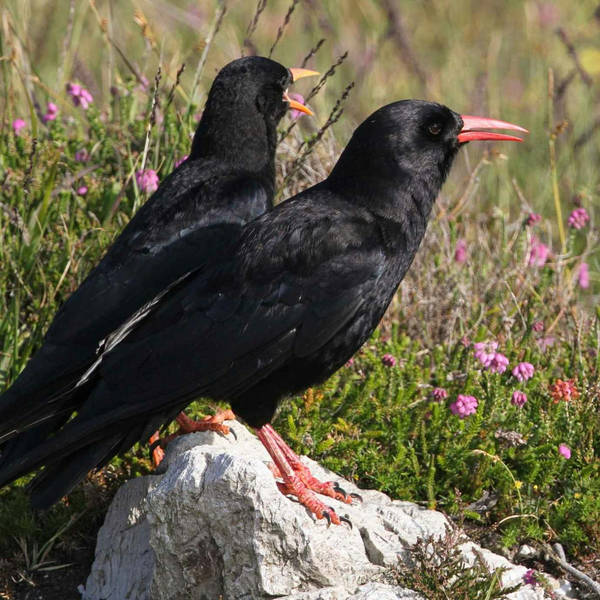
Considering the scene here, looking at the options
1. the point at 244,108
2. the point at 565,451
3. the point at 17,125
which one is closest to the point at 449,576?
the point at 565,451

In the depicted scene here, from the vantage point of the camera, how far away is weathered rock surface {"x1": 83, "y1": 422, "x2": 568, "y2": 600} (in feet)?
10.9

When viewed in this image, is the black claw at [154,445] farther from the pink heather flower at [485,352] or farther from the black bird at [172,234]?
the pink heather flower at [485,352]

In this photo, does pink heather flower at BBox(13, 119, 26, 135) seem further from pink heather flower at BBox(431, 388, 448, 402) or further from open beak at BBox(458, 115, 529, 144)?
pink heather flower at BBox(431, 388, 448, 402)

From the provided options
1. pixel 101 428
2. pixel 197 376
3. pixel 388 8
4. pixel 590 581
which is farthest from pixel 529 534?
pixel 388 8

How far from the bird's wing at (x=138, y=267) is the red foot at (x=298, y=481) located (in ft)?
2.37

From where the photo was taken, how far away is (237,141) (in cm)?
480

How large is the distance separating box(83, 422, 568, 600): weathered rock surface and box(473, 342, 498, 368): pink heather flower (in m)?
0.70

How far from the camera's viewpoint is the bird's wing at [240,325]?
143 inches

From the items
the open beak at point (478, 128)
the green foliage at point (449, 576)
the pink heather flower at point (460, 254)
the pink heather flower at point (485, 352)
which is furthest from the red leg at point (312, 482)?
the pink heather flower at point (460, 254)

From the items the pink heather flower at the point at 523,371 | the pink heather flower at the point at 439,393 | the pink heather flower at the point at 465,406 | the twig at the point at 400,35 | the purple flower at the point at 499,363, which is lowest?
the pink heather flower at the point at 465,406

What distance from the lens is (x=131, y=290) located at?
4.21m

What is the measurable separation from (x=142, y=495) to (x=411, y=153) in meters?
1.62

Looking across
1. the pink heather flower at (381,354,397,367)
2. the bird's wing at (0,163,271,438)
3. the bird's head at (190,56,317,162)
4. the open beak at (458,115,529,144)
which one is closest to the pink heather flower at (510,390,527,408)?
the pink heather flower at (381,354,397,367)

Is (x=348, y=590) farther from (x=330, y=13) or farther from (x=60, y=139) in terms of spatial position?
(x=330, y=13)
